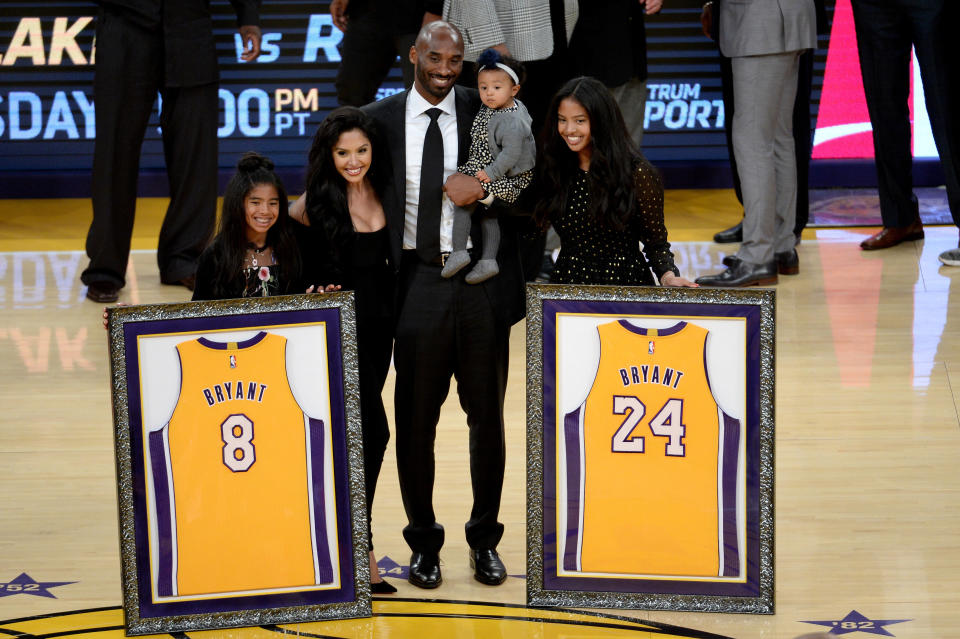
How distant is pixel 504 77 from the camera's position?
3.09 m

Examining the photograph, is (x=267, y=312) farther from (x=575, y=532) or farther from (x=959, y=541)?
(x=959, y=541)

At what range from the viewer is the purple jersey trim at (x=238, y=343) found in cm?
301

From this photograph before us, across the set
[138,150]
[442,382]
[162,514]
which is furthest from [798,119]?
[162,514]

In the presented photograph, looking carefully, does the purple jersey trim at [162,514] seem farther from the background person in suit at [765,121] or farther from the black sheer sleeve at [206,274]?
the background person in suit at [765,121]

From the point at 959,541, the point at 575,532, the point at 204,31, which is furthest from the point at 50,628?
the point at 204,31

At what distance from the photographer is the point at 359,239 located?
3.16 meters

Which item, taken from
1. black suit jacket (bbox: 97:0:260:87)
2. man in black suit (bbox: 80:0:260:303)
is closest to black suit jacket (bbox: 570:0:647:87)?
man in black suit (bbox: 80:0:260:303)

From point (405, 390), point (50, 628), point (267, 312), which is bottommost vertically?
point (50, 628)

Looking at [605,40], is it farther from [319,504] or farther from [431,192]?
[319,504]

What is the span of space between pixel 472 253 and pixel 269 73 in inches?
194

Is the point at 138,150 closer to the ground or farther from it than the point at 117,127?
closer to the ground

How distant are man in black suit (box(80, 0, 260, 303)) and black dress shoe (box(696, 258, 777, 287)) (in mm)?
2403

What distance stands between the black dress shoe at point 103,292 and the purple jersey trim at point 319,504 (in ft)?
10.1

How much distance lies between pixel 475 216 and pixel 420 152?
209 mm
